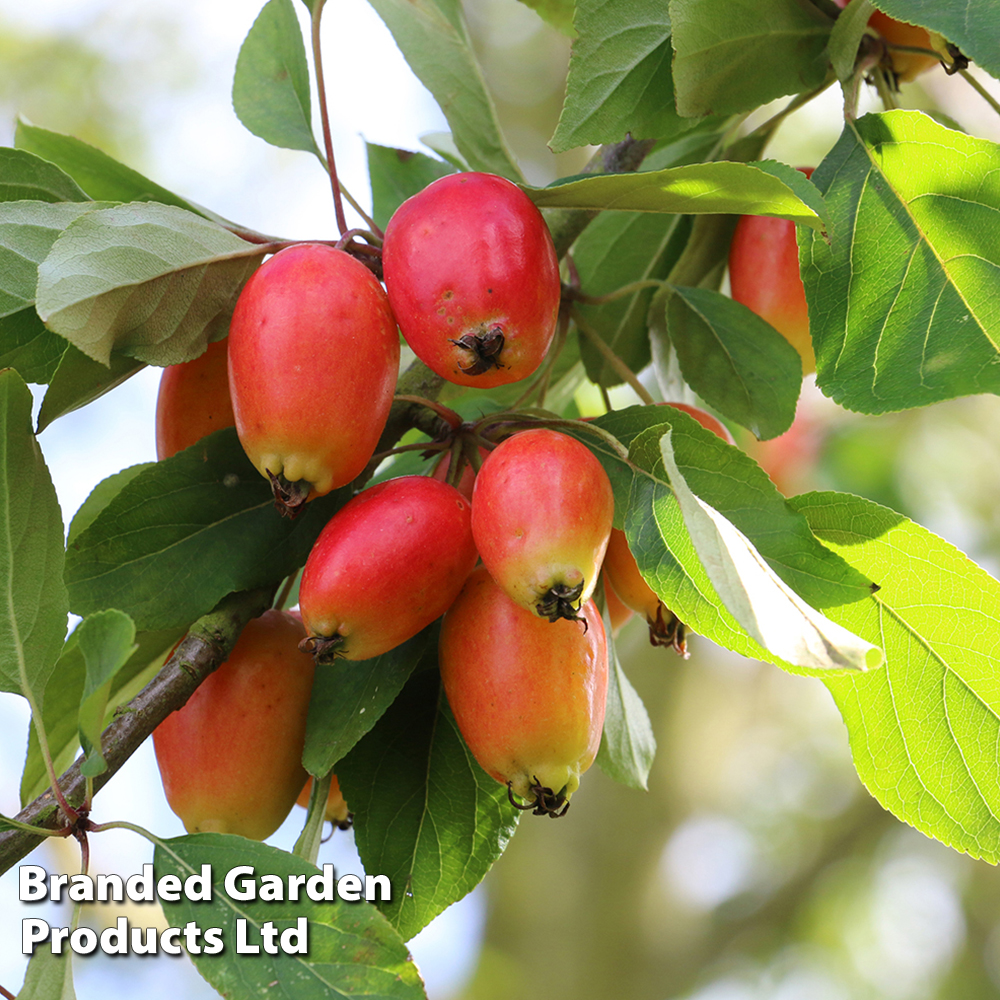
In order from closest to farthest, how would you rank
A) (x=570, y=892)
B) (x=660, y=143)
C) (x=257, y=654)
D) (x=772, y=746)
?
(x=257, y=654), (x=660, y=143), (x=570, y=892), (x=772, y=746)

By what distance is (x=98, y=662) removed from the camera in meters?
0.50

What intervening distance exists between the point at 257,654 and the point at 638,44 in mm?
488

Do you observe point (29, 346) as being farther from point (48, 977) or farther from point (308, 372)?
point (48, 977)

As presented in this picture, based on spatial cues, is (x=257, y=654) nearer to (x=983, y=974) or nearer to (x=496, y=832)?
(x=496, y=832)

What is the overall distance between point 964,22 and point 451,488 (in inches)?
17.2

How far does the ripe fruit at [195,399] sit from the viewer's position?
0.66 meters

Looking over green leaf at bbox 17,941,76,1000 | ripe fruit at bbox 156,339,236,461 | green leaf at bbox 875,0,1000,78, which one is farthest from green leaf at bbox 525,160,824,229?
green leaf at bbox 17,941,76,1000

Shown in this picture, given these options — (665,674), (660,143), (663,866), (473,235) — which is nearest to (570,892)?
(663,866)

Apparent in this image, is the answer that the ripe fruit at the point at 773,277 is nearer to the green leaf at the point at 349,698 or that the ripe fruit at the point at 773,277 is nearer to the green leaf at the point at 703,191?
the green leaf at the point at 703,191

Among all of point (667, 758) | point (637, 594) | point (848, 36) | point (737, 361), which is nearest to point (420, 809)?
point (637, 594)

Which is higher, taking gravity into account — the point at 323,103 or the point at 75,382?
the point at 323,103

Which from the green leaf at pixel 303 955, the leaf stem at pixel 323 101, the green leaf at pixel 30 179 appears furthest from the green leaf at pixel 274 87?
the green leaf at pixel 303 955

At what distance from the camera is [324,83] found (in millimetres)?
722

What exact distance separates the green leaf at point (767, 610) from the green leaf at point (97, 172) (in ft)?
1.50
